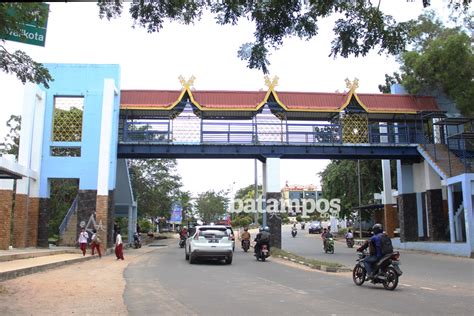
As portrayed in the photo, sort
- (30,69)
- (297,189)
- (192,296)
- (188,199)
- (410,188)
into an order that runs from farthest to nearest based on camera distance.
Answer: (297,189)
(188,199)
(410,188)
(192,296)
(30,69)

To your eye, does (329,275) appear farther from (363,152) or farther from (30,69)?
(363,152)

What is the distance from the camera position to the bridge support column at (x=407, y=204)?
30.9 meters

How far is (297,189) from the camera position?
139125mm

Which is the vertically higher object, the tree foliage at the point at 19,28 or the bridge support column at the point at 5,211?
the tree foliage at the point at 19,28

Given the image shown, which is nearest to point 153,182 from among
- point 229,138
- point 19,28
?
point 229,138

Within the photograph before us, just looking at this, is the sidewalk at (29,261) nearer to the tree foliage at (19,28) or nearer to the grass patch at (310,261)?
the tree foliage at (19,28)

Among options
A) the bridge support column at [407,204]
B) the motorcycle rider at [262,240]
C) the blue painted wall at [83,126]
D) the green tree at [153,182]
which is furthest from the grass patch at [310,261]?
the green tree at [153,182]

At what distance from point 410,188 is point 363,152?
525cm

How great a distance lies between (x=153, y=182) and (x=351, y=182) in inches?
771

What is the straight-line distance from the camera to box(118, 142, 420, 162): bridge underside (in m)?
28.1

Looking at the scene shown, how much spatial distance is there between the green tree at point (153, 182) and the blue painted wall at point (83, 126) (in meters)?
17.2

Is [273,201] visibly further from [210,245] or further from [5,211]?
[5,211]

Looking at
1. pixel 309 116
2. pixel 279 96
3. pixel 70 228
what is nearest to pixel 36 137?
pixel 70 228

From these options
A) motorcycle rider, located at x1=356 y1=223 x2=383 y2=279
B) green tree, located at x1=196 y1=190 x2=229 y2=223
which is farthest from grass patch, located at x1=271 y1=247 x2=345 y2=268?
green tree, located at x1=196 y1=190 x2=229 y2=223
